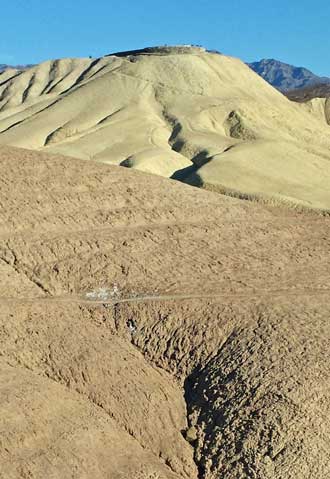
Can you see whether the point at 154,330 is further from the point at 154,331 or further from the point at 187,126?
the point at 187,126

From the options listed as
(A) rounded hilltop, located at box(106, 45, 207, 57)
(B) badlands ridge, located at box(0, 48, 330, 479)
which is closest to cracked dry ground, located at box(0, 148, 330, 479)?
(B) badlands ridge, located at box(0, 48, 330, 479)

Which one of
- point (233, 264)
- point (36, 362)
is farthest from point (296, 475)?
point (233, 264)

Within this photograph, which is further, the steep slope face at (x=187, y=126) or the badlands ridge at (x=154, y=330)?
the steep slope face at (x=187, y=126)

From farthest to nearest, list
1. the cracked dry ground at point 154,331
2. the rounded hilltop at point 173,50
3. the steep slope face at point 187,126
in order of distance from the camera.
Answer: the rounded hilltop at point 173,50, the steep slope face at point 187,126, the cracked dry ground at point 154,331

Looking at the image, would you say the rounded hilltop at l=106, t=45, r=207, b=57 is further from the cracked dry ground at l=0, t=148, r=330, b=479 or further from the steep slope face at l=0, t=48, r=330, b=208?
the cracked dry ground at l=0, t=148, r=330, b=479

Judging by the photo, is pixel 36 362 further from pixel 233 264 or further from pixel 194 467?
pixel 233 264

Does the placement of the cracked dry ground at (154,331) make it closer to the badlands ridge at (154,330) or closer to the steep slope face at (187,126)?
the badlands ridge at (154,330)

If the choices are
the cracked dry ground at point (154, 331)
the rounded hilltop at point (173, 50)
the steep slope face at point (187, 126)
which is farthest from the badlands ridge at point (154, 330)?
the rounded hilltop at point (173, 50)
